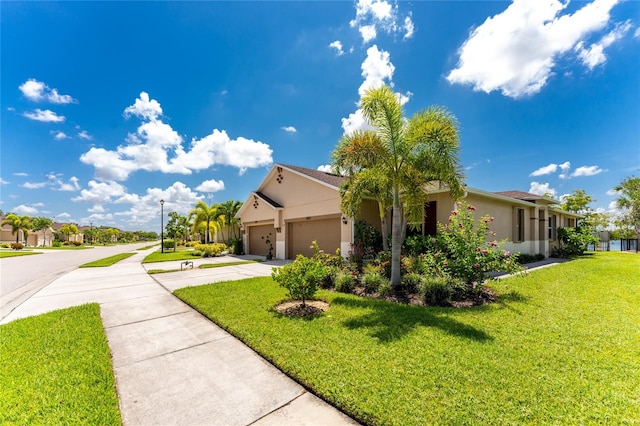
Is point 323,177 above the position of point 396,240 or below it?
above

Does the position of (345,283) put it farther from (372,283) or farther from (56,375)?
(56,375)

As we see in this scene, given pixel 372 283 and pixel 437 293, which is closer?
pixel 437 293

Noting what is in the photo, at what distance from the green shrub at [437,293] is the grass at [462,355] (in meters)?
0.56

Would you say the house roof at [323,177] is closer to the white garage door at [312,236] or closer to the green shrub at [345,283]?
the white garage door at [312,236]

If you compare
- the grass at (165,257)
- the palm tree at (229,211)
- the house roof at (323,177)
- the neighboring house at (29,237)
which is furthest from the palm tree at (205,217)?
the neighboring house at (29,237)

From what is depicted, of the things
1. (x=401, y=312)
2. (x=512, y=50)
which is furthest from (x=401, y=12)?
(x=401, y=312)

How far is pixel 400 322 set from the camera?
5.25 meters

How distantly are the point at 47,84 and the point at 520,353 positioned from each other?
17.5m

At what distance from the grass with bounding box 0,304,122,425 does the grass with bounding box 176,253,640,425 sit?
1.90 meters

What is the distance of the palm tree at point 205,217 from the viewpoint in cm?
3042

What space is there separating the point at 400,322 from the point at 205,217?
29.9m

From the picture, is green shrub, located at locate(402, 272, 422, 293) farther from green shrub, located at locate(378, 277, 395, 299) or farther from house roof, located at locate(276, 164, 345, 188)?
house roof, located at locate(276, 164, 345, 188)

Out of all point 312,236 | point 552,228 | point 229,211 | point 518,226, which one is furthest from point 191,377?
point 229,211

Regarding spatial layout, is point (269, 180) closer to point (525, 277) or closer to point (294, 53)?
point (294, 53)
